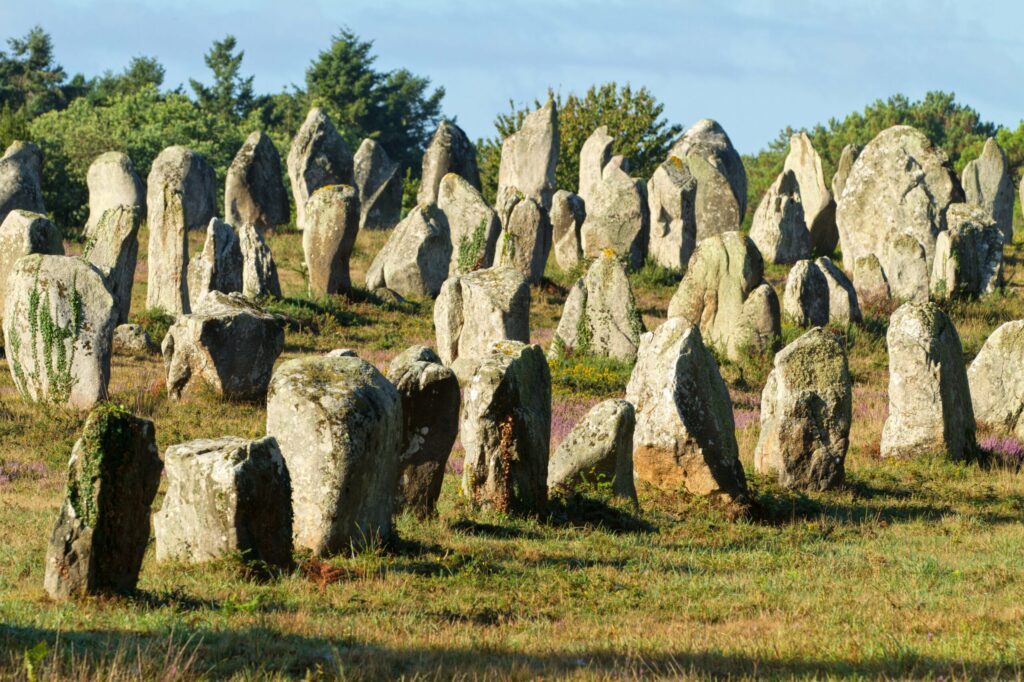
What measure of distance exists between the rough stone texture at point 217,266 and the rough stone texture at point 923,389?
1448 centimetres

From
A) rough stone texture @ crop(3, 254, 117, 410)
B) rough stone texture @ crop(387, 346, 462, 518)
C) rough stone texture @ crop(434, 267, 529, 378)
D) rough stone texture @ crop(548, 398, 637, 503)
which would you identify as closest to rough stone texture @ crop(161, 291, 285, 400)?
rough stone texture @ crop(3, 254, 117, 410)

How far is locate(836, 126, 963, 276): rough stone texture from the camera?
3516 centimetres

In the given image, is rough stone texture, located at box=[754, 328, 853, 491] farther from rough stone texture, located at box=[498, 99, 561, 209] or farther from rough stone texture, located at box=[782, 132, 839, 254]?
rough stone texture, located at box=[498, 99, 561, 209]

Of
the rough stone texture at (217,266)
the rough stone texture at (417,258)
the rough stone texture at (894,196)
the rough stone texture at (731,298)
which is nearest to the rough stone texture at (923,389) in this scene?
the rough stone texture at (731,298)

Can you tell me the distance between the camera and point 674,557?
496 inches

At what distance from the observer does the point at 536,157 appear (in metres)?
45.7

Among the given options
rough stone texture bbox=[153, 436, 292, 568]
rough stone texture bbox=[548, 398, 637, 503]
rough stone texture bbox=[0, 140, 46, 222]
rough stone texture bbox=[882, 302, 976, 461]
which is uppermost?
rough stone texture bbox=[0, 140, 46, 222]

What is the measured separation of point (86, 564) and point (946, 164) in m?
31.2

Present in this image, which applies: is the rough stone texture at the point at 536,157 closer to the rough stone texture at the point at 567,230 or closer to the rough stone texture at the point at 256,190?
the rough stone texture at the point at 256,190

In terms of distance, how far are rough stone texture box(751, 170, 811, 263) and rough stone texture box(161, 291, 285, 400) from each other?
19679 millimetres

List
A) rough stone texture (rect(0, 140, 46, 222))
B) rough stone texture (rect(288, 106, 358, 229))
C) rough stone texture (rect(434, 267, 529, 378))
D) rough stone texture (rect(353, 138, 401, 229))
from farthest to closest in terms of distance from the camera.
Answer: rough stone texture (rect(353, 138, 401, 229)) → rough stone texture (rect(288, 106, 358, 229)) → rough stone texture (rect(0, 140, 46, 222)) → rough stone texture (rect(434, 267, 529, 378))

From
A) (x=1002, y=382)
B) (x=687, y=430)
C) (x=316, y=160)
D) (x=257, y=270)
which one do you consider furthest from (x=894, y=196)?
(x=687, y=430)

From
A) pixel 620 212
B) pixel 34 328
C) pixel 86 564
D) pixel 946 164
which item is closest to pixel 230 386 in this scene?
pixel 34 328

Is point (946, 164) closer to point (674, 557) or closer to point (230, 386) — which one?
point (230, 386)
